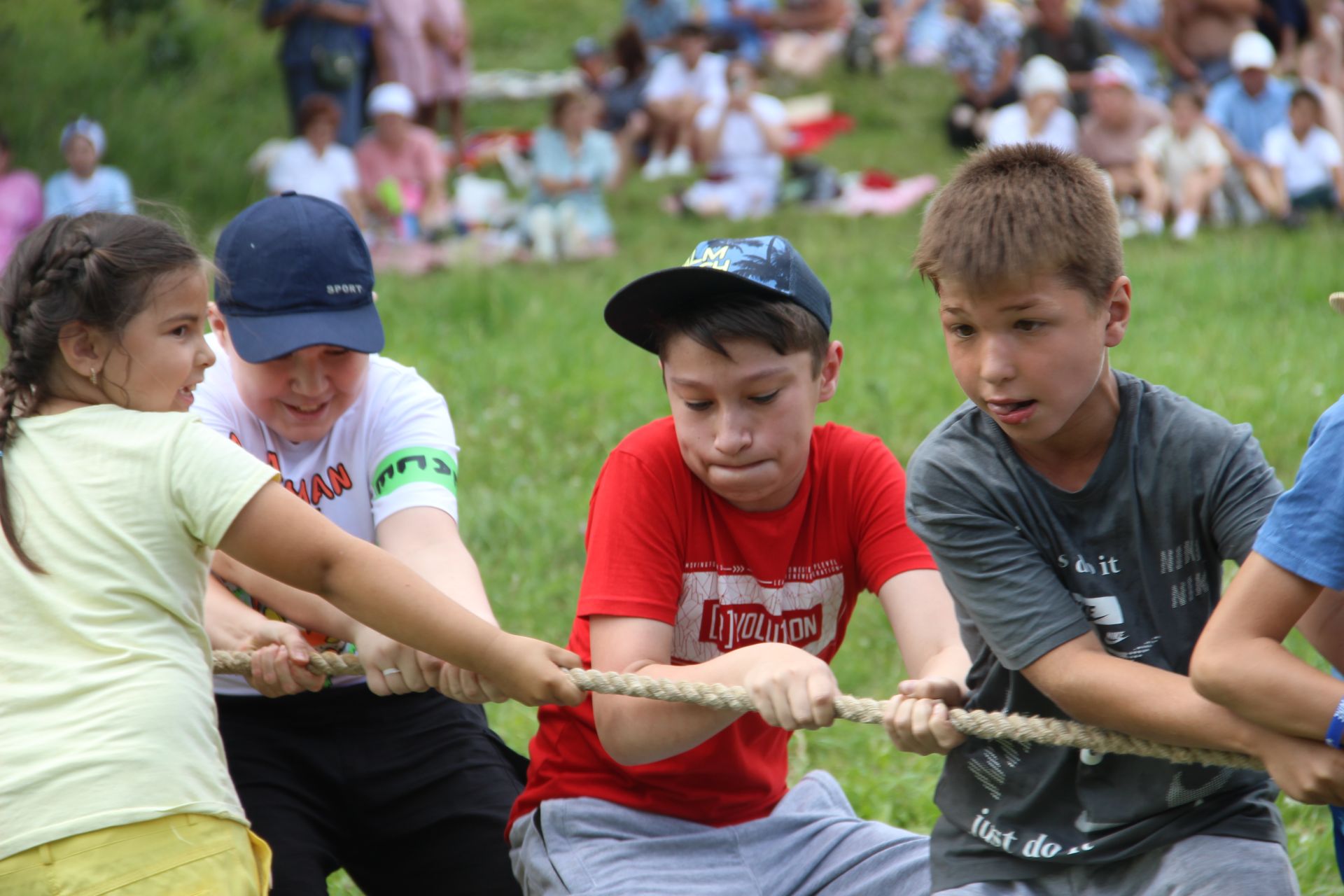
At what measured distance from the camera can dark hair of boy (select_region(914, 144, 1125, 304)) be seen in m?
2.38

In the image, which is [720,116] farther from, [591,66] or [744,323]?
[744,323]

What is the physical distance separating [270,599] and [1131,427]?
1771mm

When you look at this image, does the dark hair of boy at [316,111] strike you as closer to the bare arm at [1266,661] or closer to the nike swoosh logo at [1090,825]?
the nike swoosh logo at [1090,825]

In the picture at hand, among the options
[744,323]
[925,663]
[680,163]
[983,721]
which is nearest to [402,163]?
[680,163]

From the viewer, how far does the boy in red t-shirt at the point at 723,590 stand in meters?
2.71

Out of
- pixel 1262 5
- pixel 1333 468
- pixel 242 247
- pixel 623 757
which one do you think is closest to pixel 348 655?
pixel 623 757

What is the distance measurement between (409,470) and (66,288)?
37.2 inches

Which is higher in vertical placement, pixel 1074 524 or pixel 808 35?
pixel 808 35

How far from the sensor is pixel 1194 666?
7.05ft

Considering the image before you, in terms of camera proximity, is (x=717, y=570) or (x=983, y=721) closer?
(x=983, y=721)

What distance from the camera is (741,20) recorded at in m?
16.8

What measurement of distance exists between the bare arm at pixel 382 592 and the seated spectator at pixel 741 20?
13808 mm

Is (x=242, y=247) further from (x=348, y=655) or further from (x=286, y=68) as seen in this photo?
(x=286, y=68)

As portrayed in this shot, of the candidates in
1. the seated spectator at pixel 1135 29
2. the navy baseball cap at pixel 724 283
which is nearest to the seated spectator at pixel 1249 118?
the seated spectator at pixel 1135 29
